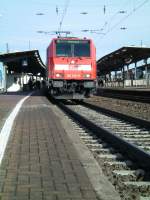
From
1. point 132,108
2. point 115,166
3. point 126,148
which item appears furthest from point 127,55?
point 115,166

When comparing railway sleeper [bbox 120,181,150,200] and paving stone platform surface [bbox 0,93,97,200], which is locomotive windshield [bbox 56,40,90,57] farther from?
railway sleeper [bbox 120,181,150,200]

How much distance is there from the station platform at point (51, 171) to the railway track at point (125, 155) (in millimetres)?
226

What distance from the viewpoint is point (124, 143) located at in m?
9.66

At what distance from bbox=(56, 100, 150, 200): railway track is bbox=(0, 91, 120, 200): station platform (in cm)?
23

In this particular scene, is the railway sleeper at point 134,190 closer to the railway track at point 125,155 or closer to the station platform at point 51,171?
the railway track at point 125,155

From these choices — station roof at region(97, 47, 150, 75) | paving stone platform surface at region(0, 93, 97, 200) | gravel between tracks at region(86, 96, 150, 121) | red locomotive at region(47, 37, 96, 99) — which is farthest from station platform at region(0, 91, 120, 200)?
station roof at region(97, 47, 150, 75)

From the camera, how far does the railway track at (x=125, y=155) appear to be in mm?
6484

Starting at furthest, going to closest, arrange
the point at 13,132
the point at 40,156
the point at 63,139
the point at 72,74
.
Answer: the point at 72,74 < the point at 13,132 < the point at 63,139 < the point at 40,156

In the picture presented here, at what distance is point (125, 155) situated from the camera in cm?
927

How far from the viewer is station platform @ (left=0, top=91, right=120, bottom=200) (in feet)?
19.3

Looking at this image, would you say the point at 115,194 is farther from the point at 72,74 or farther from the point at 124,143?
the point at 72,74

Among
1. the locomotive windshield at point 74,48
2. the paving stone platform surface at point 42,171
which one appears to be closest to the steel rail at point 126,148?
the paving stone platform surface at point 42,171

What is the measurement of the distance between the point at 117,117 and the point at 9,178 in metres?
11.7

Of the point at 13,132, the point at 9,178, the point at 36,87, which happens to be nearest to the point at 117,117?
the point at 13,132
